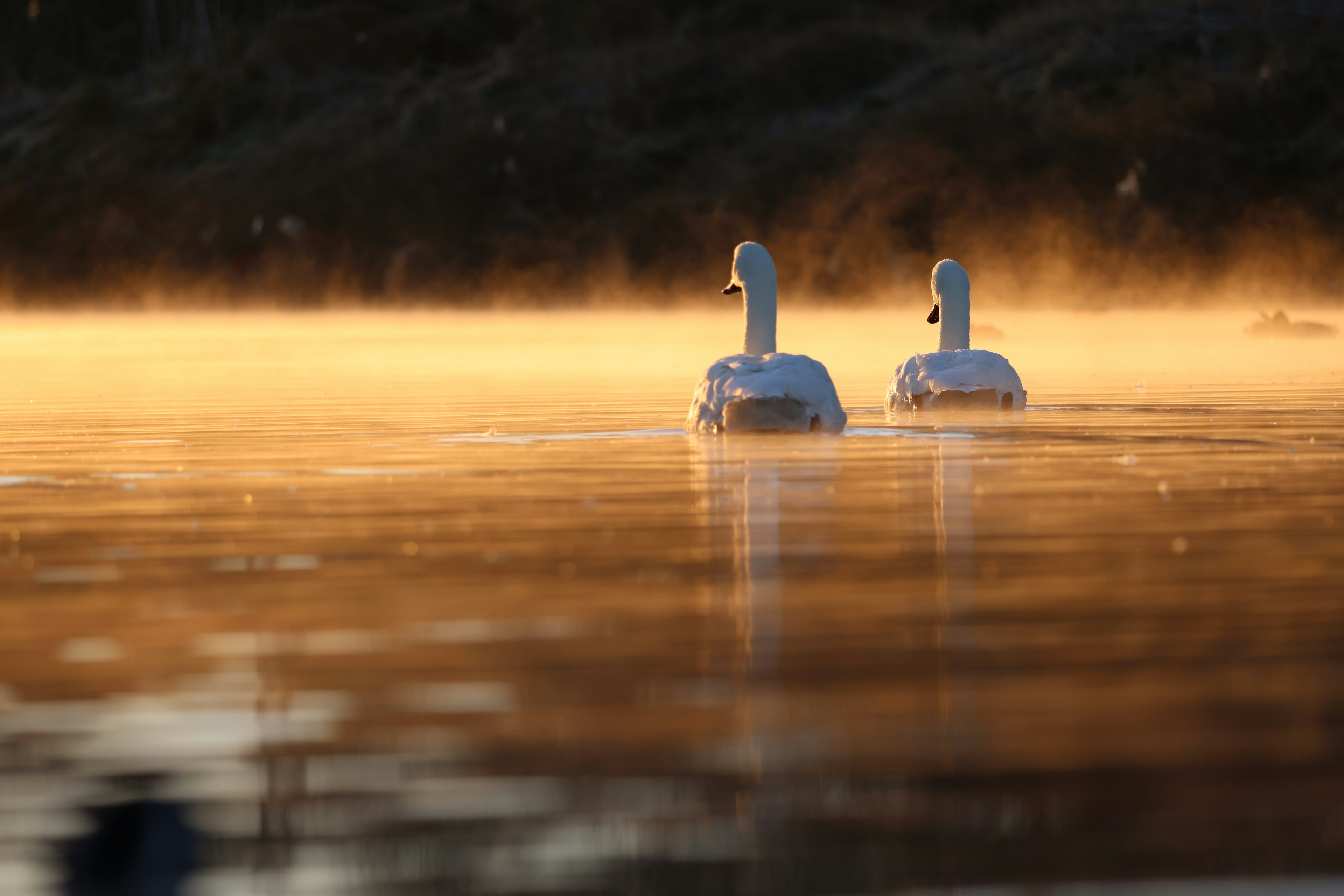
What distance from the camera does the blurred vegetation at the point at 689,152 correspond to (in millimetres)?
64812

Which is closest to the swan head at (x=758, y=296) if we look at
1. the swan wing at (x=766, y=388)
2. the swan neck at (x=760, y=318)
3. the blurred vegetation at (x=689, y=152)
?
the swan neck at (x=760, y=318)

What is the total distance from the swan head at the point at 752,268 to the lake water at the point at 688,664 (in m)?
3.05

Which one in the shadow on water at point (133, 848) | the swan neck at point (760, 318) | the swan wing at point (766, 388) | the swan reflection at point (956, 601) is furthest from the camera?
the swan neck at point (760, 318)

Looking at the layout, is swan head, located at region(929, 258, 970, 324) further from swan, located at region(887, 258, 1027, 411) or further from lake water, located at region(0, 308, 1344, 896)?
lake water, located at region(0, 308, 1344, 896)

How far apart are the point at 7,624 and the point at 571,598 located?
2.00 m

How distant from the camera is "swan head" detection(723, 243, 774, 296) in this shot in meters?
19.0

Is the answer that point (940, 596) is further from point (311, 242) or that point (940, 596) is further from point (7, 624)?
point (311, 242)

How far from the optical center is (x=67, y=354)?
Answer: 4525cm

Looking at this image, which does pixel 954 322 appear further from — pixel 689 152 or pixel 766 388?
pixel 689 152

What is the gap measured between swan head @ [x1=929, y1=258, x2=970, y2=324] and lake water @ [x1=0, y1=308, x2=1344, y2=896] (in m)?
5.95

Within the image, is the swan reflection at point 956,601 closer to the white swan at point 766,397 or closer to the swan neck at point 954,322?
the white swan at point 766,397

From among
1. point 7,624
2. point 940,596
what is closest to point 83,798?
point 7,624

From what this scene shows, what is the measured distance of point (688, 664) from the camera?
7016 mm

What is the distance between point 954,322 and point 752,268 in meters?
3.60
